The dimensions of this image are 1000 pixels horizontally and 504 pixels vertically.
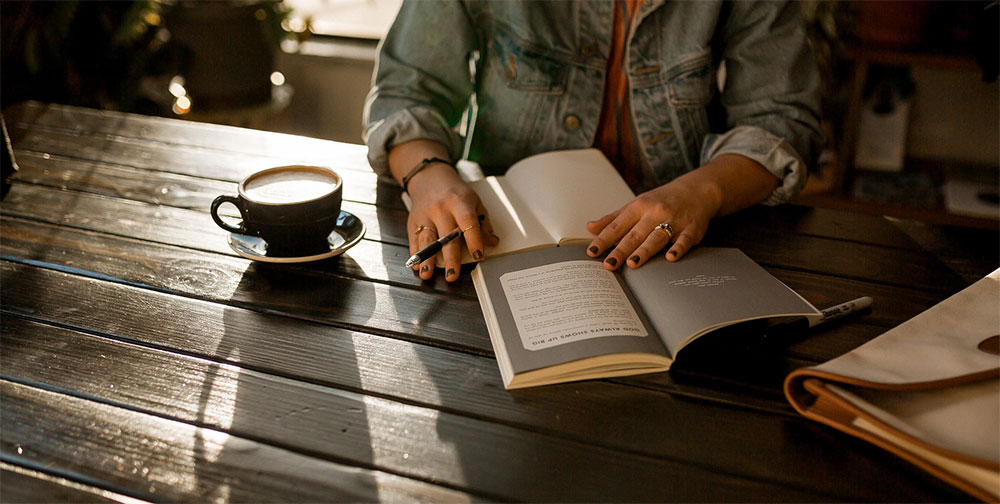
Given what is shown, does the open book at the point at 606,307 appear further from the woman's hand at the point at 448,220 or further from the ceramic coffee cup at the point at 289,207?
the ceramic coffee cup at the point at 289,207

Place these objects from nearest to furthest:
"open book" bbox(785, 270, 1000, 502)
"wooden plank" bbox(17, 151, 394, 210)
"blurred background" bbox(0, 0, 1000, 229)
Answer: "open book" bbox(785, 270, 1000, 502), "wooden plank" bbox(17, 151, 394, 210), "blurred background" bbox(0, 0, 1000, 229)

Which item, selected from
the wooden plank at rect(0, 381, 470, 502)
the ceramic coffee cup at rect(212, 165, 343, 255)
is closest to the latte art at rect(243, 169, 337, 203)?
the ceramic coffee cup at rect(212, 165, 343, 255)

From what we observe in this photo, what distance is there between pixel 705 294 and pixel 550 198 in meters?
0.28

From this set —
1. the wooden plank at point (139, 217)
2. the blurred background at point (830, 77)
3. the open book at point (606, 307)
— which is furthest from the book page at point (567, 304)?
the blurred background at point (830, 77)

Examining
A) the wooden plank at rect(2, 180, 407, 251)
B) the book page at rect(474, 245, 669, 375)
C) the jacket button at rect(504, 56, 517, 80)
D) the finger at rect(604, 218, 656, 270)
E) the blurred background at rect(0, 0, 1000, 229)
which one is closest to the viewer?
the book page at rect(474, 245, 669, 375)

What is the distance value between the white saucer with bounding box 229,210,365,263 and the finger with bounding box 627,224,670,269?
365 millimetres

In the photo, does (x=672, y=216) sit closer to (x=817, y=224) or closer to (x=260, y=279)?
(x=817, y=224)

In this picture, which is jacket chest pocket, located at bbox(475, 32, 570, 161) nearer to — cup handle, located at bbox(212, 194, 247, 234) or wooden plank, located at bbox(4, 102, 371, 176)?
wooden plank, located at bbox(4, 102, 371, 176)

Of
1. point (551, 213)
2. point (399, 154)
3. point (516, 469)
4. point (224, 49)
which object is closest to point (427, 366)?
point (516, 469)

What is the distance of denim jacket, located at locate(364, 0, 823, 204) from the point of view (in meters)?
1.15

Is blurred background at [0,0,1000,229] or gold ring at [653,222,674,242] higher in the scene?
gold ring at [653,222,674,242]

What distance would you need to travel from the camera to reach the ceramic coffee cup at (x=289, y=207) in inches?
35.2

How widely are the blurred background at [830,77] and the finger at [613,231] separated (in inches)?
56.7

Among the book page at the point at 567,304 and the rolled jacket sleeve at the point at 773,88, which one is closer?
the book page at the point at 567,304
